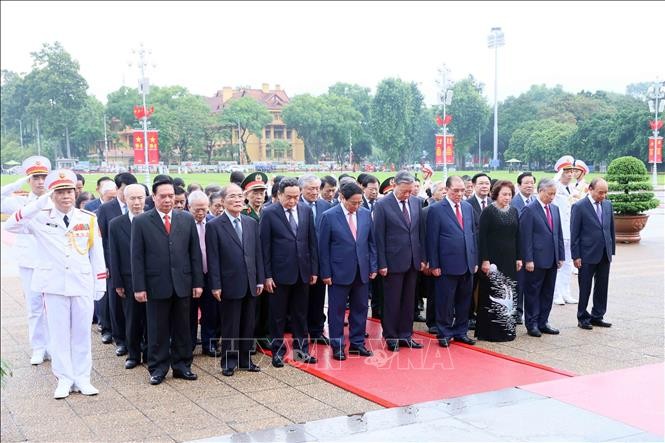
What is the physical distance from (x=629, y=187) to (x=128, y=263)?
36.6 feet

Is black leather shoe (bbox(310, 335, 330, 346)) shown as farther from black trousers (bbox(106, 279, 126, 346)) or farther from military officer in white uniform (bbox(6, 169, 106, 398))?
military officer in white uniform (bbox(6, 169, 106, 398))

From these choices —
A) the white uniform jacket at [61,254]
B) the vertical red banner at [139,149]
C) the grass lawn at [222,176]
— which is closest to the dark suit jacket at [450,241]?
the grass lawn at [222,176]

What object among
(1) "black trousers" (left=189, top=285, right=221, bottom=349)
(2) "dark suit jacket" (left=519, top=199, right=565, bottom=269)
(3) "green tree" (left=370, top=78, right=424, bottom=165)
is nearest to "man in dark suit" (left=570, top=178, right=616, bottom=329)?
(2) "dark suit jacket" (left=519, top=199, right=565, bottom=269)

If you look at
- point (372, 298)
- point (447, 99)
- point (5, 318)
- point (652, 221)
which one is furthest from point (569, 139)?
point (5, 318)

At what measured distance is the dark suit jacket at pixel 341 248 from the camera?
5.62m

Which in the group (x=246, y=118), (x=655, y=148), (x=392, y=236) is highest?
(x=246, y=118)

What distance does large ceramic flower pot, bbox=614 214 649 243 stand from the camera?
1326 cm

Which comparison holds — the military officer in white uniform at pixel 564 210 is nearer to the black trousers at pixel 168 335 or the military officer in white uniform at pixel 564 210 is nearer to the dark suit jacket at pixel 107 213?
the black trousers at pixel 168 335

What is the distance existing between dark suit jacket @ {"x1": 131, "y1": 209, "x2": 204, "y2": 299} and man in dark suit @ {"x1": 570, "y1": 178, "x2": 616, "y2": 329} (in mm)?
4187

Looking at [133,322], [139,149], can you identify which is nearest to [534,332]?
[133,322]

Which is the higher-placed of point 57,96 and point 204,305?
point 57,96

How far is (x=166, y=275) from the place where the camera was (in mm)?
5020

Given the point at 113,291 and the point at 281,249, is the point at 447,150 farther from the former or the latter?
the point at 113,291

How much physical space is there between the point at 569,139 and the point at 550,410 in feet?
34.0
